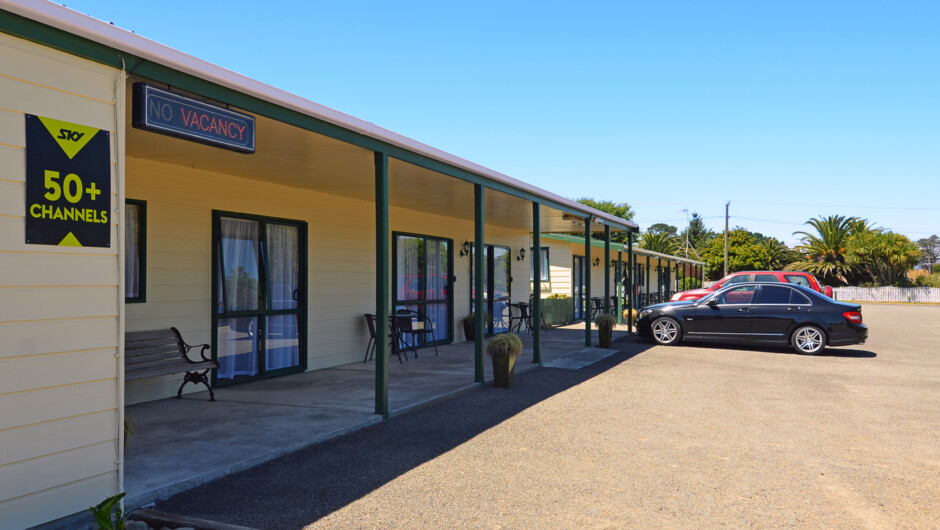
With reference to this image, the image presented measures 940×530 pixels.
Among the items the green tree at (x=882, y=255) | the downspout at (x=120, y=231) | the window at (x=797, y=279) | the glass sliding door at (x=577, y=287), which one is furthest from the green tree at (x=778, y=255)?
the downspout at (x=120, y=231)

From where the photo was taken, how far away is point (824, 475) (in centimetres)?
478

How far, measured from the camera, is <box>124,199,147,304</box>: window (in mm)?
7000

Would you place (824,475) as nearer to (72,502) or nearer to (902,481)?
(902,481)

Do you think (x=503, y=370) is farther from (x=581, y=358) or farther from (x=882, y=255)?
(x=882, y=255)

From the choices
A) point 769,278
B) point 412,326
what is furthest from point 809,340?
point 412,326

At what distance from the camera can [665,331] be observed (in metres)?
13.6

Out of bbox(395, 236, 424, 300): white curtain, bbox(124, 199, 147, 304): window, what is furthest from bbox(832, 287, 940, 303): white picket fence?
bbox(124, 199, 147, 304): window

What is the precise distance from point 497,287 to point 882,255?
40.8 metres

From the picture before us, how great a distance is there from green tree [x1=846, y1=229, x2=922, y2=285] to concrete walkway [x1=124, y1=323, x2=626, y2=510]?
144 feet

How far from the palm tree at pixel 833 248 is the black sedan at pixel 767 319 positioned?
126ft

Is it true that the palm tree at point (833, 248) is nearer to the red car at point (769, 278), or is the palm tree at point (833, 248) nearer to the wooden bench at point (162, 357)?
the red car at point (769, 278)

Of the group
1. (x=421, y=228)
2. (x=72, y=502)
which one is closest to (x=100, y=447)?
(x=72, y=502)

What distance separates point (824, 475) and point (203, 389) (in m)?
6.46

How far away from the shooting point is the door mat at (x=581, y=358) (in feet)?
33.9
